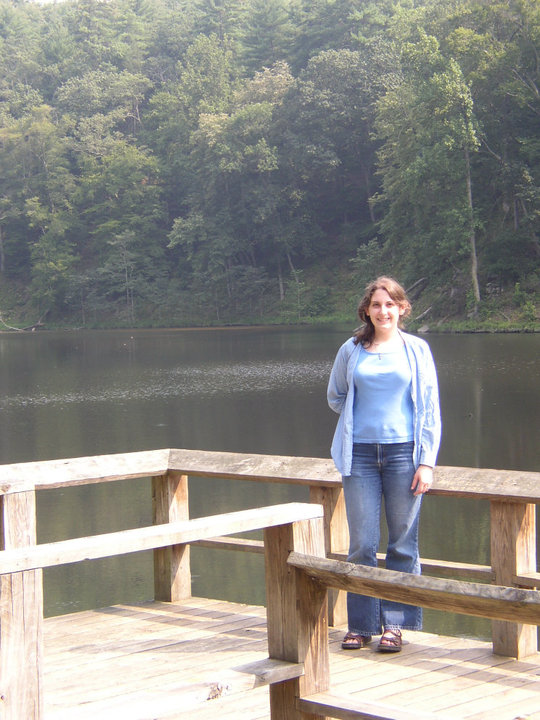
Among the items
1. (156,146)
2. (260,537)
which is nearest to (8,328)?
(156,146)

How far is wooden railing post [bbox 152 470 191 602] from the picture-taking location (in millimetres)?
→ 4320

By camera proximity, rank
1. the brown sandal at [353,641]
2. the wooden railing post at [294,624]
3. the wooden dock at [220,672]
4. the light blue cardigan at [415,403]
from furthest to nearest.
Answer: the light blue cardigan at [415,403] → the brown sandal at [353,641] → the wooden railing post at [294,624] → the wooden dock at [220,672]

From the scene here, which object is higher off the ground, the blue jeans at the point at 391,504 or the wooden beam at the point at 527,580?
the blue jeans at the point at 391,504

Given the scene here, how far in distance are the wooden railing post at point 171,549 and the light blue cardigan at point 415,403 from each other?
0.90m

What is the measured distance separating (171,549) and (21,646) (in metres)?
2.25

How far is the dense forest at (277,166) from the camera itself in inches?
1522

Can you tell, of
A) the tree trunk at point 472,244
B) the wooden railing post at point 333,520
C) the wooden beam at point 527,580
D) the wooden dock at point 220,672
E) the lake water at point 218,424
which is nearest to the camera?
the wooden dock at point 220,672

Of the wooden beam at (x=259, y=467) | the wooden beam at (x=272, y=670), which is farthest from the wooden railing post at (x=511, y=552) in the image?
the wooden beam at (x=272, y=670)

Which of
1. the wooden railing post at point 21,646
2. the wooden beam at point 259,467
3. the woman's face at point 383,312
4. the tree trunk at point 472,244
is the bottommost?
the wooden railing post at point 21,646

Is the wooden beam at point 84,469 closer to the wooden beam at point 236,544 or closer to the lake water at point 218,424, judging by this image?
the wooden beam at point 236,544

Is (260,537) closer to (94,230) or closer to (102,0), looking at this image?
(94,230)

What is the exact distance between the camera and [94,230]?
63094 mm

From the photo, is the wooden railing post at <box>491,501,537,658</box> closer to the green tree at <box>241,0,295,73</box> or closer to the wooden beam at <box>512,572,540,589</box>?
the wooden beam at <box>512,572,540,589</box>

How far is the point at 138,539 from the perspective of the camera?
2.32 m
